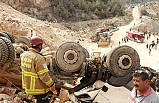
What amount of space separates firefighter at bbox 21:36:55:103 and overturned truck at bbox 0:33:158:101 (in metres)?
1.64

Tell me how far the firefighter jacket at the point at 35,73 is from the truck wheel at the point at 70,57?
2173 mm

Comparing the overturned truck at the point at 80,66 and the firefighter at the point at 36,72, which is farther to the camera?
the overturned truck at the point at 80,66

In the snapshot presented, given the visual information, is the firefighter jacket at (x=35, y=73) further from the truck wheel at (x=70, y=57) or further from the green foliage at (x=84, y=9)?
the green foliage at (x=84, y=9)

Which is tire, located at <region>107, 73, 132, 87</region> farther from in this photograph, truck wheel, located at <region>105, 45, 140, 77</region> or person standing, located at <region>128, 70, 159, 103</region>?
person standing, located at <region>128, 70, 159, 103</region>

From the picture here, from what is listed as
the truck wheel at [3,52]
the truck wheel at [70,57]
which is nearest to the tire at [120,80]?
the truck wheel at [70,57]

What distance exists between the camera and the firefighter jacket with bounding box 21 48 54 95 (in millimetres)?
3336

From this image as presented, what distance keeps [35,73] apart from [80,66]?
7.92 feet

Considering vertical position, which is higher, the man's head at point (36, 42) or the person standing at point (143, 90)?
the man's head at point (36, 42)

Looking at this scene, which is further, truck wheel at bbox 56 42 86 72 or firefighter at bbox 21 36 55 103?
truck wheel at bbox 56 42 86 72

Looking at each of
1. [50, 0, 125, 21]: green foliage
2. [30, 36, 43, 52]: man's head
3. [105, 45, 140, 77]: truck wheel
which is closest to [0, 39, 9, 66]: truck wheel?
[30, 36, 43, 52]: man's head

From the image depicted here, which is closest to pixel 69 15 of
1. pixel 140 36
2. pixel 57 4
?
pixel 57 4

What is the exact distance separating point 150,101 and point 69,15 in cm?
4745

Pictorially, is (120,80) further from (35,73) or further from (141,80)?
(141,80)

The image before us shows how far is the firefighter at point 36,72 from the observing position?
3.34m
